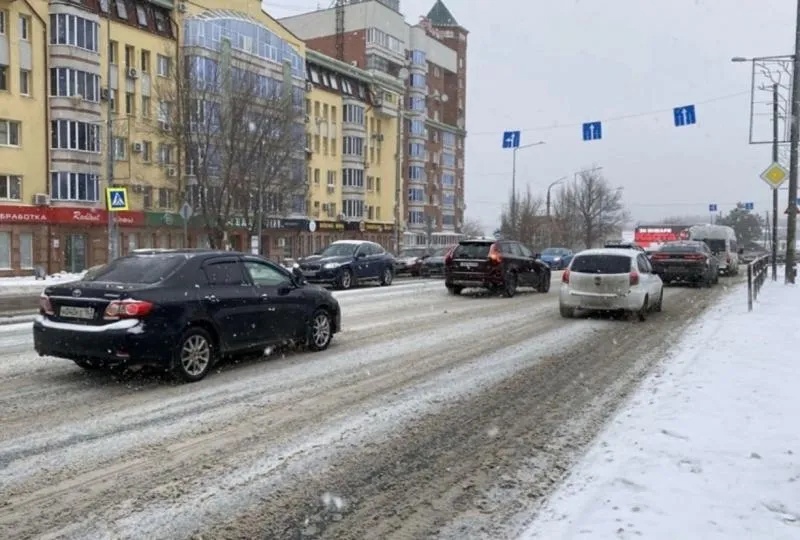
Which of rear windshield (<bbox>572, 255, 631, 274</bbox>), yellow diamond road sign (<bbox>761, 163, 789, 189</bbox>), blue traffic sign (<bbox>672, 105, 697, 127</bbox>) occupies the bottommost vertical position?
rear windshield (<bbox>572, 255, 631, 274</bbox>)

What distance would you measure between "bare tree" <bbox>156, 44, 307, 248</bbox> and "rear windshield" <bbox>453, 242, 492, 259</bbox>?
18.1m

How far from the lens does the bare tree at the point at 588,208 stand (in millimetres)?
81312

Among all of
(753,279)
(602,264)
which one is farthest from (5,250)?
(753,279)

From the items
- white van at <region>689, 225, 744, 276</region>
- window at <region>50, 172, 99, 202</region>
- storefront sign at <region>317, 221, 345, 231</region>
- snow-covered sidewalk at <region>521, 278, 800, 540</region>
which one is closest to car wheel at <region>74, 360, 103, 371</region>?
snow-covered sidewalk at <region>521, 278, 800, 540</region>

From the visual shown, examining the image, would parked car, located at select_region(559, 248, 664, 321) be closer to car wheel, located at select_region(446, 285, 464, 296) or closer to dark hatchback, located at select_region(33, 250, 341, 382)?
car wheel, located at select_region(446, 285, 464, 296)

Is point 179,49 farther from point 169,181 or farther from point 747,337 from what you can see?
point 747,337

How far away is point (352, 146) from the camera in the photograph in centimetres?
6406

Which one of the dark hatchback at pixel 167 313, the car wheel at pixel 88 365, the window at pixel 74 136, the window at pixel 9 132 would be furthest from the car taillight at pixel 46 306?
the window at pixel 74 136

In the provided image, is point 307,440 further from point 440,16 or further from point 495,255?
point 440,16

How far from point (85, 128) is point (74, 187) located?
10.9ft

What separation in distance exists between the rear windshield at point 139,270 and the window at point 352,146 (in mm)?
56008

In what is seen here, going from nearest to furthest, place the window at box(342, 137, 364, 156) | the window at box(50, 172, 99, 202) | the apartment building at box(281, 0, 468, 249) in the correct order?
→ the window at box(50, 172, 99, 202), the window at box(342, 137, 364, 156), the apartment building at box(281, 0, 468, 249)

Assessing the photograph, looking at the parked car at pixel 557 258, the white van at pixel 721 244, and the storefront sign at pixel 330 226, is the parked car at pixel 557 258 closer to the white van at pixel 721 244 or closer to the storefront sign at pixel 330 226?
the white van at pixel 721 244

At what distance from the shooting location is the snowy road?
4426mm
